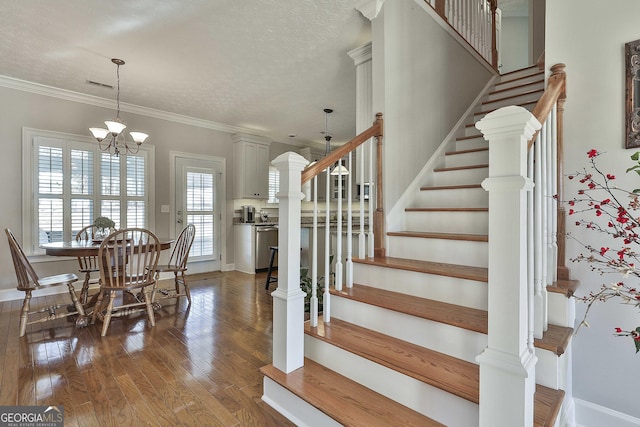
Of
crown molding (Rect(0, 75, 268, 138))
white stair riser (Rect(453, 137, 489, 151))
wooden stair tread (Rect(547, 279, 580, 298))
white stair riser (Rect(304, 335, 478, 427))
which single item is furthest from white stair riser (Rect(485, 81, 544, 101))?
crown molding (Rect(0, 75, 268, 138))

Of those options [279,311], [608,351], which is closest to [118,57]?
[279,311]

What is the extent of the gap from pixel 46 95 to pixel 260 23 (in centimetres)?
330

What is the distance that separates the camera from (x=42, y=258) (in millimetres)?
3977

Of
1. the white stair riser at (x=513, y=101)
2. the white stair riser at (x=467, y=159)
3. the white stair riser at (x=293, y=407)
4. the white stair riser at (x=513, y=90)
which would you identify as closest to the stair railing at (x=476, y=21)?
the white stair riser at (x=513, y=90)

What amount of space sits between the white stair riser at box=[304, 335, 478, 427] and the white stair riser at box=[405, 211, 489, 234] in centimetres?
119

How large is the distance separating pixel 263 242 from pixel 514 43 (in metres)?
5.96

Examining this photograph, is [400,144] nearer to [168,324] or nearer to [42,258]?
[168,324]

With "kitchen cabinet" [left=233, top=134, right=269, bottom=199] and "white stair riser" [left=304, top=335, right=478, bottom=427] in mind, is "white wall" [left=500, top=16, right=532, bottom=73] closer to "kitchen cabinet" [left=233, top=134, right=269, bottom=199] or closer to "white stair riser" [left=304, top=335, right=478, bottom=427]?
"kitchen cabinet" [left=233, top=134, right=269, bottom=199]

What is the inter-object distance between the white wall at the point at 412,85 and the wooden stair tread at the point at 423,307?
78 cm

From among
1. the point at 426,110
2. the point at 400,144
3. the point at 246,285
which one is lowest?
the point at 246,285

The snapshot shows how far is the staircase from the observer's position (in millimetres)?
1294

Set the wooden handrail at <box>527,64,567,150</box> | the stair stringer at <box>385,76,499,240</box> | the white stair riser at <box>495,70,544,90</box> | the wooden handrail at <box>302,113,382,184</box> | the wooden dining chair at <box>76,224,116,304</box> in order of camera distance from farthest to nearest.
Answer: the wooden dining chair at <box>76,224,116,304</box> → the white stair riser at <box>495,70,544,90</box> → the stair stringer at <box>385,76,499,240</box> → the wooden handrail at <box>302,113,382,184</box> → the wooden handrail at <box>527,64,567,150</box>

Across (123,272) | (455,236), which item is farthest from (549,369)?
(123,272)

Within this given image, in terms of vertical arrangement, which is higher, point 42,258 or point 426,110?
point 426,110
